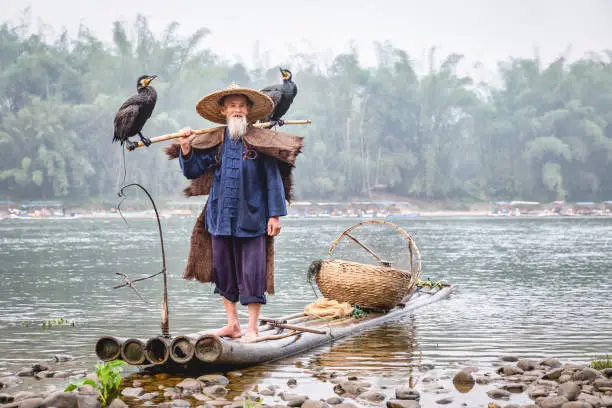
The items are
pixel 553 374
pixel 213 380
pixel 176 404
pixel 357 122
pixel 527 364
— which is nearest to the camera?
pixel 176 404

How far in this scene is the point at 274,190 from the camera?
23.1 ft

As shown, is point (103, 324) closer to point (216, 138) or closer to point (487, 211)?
point (216, 138)

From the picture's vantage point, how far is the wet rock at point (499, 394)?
5914 mm

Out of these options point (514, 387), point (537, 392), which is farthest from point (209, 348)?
point (537, 392)

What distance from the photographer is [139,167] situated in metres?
77.2

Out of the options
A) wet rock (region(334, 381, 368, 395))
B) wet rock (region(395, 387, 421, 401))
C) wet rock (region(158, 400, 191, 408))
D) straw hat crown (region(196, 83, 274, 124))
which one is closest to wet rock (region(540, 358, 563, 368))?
wet rock (region(395, 387, 421, 401))

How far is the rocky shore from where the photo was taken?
5.54 metres

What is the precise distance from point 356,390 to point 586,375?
5.39 feet

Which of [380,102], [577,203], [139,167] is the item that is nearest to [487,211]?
[577,203]

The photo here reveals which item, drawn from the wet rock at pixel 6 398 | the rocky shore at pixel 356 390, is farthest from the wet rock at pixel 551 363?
the wet rock at pixel 6 398

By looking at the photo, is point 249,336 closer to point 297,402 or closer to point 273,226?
point 273,226

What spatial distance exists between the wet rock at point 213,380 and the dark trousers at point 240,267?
2.50 ft

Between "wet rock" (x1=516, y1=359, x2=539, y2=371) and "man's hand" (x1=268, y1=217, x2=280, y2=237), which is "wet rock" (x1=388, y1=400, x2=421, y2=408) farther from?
"man's hand" (x1=268, y1=217, x2=280, y2=237)

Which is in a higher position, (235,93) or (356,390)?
(235,93)
